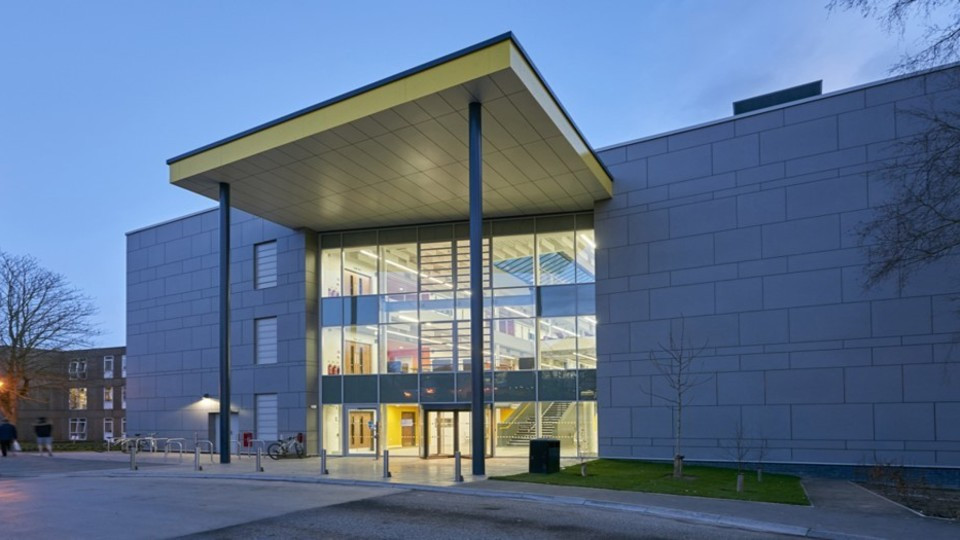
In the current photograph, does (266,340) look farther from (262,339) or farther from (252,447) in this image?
(252,447)

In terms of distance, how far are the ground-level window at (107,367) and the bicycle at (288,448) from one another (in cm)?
3727

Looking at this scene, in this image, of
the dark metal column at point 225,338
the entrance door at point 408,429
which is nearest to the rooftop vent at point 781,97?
the entrance door at point 408,429

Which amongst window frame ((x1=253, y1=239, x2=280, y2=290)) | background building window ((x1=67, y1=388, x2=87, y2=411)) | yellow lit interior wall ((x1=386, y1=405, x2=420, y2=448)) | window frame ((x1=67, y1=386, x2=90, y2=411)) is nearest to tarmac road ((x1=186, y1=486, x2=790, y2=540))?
yellow lit interior wall ((x1=386, y1=405, x2=420, y2=448))

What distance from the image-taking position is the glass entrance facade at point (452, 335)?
939 inches

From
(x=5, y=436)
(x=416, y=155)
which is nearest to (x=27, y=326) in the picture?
(x=5, y=436)

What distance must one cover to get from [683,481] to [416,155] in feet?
33.7

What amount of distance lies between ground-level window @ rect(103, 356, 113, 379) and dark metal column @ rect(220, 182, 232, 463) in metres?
39.9

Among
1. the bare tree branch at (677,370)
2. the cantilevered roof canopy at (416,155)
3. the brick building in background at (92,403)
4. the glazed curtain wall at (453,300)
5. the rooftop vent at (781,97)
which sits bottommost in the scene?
the brick building in background at (92,403)

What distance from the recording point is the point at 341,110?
1775 cm

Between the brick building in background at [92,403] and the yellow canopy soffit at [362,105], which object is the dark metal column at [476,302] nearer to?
the yellow canopy soffit at [362,105]

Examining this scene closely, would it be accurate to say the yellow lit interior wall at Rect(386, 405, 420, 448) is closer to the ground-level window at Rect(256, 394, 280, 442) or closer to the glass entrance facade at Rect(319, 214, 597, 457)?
the glass entrance facade at Rect(319, 214, 597, 457)

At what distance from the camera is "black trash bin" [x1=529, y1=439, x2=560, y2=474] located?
17875 mm

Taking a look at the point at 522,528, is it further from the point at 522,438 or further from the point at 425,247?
the point at 425,247

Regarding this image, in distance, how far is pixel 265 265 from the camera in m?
28.2
